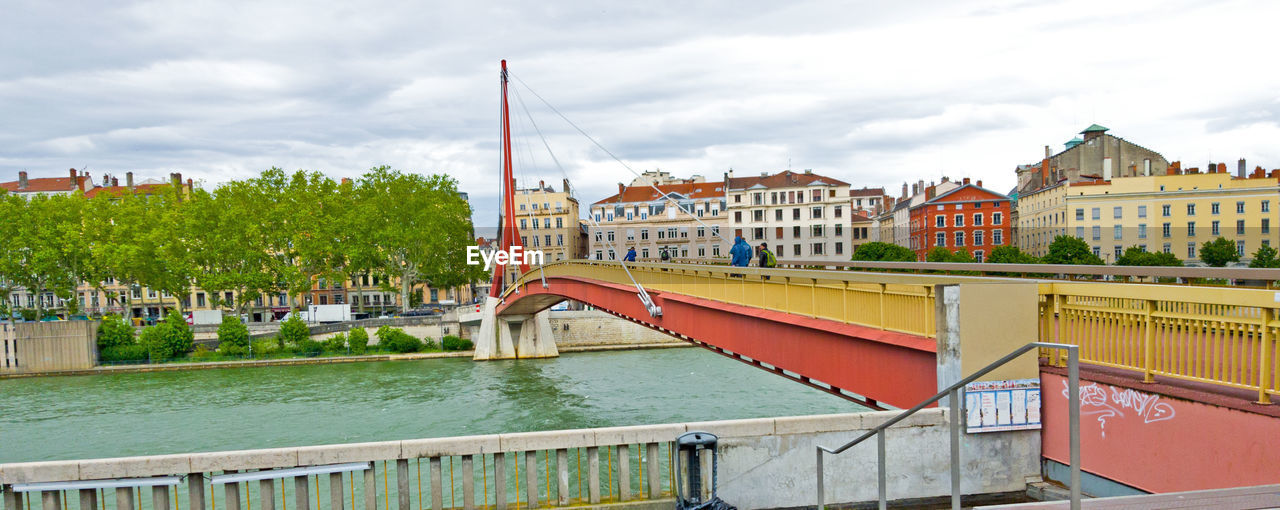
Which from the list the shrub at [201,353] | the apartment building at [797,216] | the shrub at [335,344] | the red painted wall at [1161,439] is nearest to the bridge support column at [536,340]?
the shrub at [335,344]

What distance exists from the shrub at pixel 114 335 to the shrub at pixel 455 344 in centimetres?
1792

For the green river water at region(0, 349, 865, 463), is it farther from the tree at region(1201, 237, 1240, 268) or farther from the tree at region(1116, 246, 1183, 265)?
the tree at region(1201, 237, 1240, 268)

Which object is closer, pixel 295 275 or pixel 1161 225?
pixel 295 275

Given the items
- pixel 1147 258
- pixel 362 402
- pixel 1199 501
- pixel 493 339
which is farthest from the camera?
pixel 493 339

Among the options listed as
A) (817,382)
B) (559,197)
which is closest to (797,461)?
(817,382)

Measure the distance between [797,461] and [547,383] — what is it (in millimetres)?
28750

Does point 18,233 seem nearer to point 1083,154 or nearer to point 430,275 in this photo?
point 430,275

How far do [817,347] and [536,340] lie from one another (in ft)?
127

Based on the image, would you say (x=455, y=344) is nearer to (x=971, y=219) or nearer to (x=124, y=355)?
(x=124, y=355)

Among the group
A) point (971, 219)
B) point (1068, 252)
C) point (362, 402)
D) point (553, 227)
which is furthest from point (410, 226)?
point (971, 219)

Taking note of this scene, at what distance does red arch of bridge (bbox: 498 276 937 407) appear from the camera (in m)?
8.59

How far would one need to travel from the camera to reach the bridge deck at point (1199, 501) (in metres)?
4.23

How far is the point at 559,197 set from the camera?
7644 cm

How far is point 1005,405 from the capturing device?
23.9 feet
